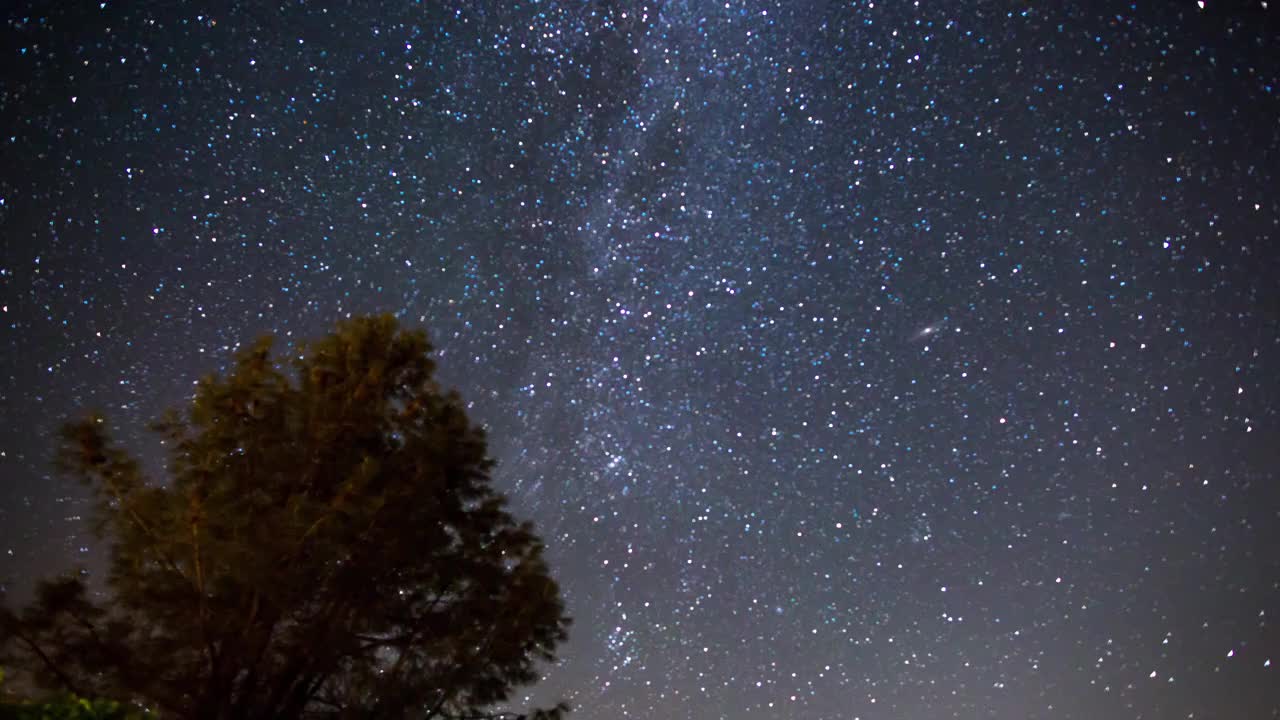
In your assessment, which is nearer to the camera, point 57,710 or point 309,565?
point 57,710

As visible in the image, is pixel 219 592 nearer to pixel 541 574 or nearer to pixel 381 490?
pixel 381 490

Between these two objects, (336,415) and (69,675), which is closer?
(69,675)

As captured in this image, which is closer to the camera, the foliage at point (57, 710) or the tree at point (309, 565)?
the foliage at point (57, 710)

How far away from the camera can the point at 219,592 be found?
17.7 ft

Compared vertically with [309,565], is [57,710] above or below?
below

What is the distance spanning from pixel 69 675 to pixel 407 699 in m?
2.59

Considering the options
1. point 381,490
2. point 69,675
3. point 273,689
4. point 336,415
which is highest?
point 336,415

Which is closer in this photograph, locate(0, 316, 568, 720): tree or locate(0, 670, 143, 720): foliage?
locate(0, 670, 143, 720): foliage

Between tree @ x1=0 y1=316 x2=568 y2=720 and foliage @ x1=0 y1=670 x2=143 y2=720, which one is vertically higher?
tree @ x1=0 y1=316 x2=568 y2=720

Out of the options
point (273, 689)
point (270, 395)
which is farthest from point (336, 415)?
point (273, 689)

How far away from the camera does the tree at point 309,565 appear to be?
534 centimetres

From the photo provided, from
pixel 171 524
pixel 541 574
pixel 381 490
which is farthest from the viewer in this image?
pixel 541 574

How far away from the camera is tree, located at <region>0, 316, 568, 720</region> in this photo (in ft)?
17.5

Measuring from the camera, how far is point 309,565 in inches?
213
